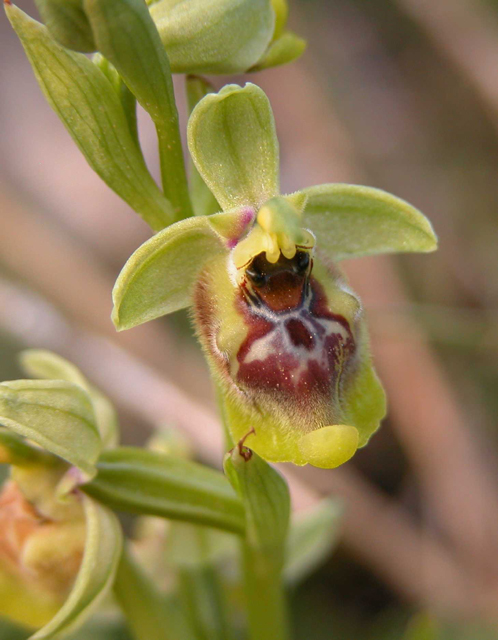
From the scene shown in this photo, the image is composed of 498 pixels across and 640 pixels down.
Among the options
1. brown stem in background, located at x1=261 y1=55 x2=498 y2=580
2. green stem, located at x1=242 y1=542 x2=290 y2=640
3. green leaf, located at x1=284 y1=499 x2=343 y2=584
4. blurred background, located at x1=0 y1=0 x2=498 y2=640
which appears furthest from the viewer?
brown stem in background, located at x1=261 y1=55 x2=498 y2=580

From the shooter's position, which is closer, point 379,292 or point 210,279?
point 210,279

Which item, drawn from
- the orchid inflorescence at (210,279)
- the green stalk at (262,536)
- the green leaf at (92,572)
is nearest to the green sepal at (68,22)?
the orchid inflorescence at (210,279)

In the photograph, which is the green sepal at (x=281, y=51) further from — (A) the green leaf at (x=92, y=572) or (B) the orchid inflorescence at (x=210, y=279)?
(A) the green leaf at (x=92, y=572)

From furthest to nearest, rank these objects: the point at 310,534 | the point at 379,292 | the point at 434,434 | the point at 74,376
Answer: the point at 379,292, the point at 434,434, the point at 310,534, the point at 74,376

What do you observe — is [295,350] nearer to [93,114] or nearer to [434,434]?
[93,114]

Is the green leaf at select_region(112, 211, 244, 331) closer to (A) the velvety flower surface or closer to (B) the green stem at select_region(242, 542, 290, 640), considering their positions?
(A) the velvety flower surface

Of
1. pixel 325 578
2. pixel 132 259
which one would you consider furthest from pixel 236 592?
pixel 132 259

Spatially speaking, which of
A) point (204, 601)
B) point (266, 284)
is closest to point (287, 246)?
point (266, 284)

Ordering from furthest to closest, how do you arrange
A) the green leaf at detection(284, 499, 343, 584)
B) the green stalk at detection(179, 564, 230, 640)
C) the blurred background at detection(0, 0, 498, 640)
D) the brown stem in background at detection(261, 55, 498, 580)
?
the brown stem in background at detection(261, 55, 498, 580) → the blurred background at detection(0, 0, 498, 640) → the green leaf at detection(284, 499, 343, 584) → the green stalk at detection(179, 564, 230, 640)

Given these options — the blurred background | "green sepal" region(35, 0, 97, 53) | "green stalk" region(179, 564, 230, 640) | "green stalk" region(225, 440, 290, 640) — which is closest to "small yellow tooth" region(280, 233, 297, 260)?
"green stalk" region(225, 440, 290, 640)
